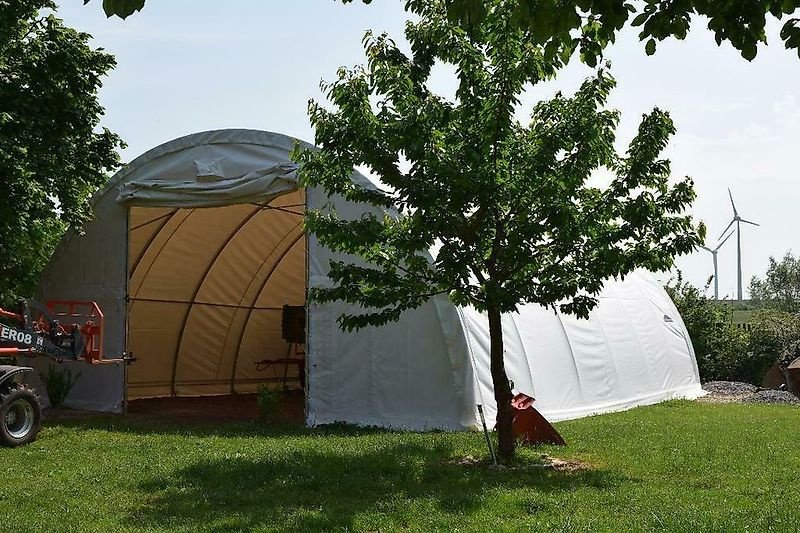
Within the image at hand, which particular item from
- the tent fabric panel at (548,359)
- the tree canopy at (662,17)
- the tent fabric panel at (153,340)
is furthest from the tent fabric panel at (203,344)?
the tree canopy at (662,17)

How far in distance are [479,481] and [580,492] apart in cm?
104

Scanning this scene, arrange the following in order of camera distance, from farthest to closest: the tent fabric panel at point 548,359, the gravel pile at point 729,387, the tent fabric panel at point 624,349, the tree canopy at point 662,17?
the gravel pile at point 729,387, the tent fabric panel at point 624,349, the tent fabric panel at point 548,359, the tree canopy at point 662,17

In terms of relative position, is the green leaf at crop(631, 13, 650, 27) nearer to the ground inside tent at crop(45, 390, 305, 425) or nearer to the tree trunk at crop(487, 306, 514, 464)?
the tree trunk at crop(487, 306, 514, 464)

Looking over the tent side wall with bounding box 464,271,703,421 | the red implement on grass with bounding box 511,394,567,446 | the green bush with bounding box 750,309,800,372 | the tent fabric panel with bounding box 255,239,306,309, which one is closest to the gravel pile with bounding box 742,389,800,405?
the tent side wall with bounding box 464,271,703,421

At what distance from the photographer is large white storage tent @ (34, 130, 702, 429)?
13.1 metres

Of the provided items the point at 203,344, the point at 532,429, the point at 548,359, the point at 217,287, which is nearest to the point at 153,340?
the point at 203,344

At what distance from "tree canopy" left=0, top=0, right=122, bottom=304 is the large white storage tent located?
0.91 metres

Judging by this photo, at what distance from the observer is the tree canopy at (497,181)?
898 cm

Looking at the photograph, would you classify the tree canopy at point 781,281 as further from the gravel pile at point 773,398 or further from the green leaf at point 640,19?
the green leaf at point 640,19

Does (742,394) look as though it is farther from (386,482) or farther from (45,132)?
(45,132)

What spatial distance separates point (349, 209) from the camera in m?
13.7

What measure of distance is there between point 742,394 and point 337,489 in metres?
14.3

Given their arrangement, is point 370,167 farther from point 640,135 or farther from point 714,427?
point 714,427

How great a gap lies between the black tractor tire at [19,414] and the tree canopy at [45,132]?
102 inches
